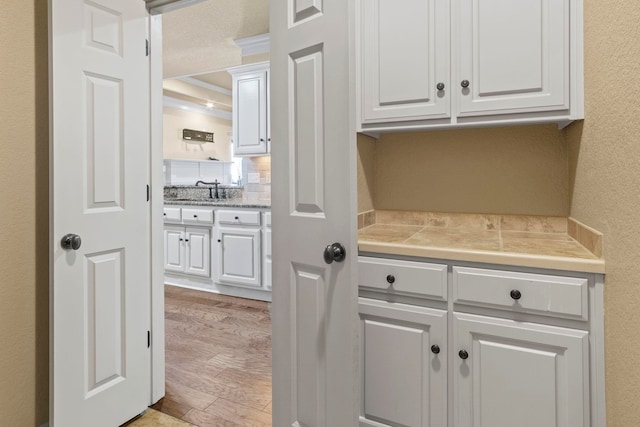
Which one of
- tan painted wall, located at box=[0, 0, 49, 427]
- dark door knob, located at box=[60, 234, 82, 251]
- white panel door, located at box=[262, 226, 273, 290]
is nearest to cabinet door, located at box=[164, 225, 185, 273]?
white panel door, located at box=[262, 226, 273, 290]

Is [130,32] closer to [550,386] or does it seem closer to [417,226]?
[417,226]

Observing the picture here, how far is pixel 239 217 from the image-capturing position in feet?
11.8

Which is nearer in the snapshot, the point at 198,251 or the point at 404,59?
the point at 404,59

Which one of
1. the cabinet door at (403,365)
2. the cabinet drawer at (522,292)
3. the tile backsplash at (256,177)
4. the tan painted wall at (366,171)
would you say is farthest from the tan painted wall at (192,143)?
the cabinet drawer at (522,292)

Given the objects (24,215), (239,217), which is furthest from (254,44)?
(24,215)

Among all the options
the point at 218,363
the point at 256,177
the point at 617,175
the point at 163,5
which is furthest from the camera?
the point at 256,177

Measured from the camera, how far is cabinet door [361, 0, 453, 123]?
1529 mm

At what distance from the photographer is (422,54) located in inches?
61.4

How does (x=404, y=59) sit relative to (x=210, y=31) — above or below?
below

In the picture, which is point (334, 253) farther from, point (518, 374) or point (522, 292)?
point (518, 374)

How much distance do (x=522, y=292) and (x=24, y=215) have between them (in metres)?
2.00

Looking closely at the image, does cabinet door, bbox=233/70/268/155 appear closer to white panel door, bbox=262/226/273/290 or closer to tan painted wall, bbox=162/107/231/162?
white panel door, bbox=262/226/273/290

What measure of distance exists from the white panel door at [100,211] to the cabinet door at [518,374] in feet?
4.95

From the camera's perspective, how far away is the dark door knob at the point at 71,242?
144 cm
